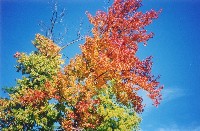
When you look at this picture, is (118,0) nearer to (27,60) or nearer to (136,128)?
(27,60)

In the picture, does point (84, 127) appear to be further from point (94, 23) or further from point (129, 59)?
point (94, 23)

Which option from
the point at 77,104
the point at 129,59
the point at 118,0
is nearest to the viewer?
the point at 77,104

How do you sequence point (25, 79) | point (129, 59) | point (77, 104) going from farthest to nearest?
point (25, 79) → point (129, 59) → point (77, 104)

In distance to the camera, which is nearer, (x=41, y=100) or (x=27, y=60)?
(x=41, y=100)

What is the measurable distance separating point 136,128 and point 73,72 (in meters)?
7.31

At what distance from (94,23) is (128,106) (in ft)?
22.4

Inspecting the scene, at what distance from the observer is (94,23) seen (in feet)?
69.4

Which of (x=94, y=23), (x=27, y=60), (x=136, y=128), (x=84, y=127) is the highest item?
Answer: (x=94, y=23)

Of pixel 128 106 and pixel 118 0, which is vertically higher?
pixel 118 0

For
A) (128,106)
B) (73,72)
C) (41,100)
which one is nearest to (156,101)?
(128,106)

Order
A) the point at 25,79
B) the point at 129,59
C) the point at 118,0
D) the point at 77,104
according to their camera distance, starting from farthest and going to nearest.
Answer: the point at 118,0, the point at 25,79, the point at 129,59, the point at 77,104

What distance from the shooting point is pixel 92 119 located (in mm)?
17844

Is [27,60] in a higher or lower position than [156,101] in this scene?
higher

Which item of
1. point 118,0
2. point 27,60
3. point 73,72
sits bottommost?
point 73,72
